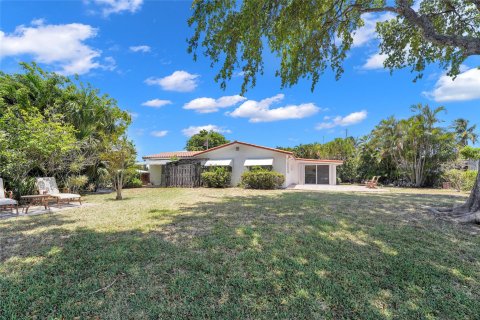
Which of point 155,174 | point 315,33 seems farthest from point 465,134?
point 155,174

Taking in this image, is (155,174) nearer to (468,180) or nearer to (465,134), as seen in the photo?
(468,180)

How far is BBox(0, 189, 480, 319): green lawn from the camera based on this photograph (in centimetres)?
388

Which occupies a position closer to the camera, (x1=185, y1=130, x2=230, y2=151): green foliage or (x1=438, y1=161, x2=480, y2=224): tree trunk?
(x1=438, y1=161, x2=480, y2=224): tree trunk

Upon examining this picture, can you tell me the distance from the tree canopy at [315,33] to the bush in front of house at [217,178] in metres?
14.3

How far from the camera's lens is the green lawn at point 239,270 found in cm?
388

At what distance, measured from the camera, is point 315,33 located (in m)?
13.4

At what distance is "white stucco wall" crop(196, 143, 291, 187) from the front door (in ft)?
25.7

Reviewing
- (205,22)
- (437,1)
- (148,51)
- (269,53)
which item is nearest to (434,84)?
(437,1)

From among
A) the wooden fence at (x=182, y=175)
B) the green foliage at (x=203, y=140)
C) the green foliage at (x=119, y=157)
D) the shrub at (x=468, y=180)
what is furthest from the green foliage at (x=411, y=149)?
the green foliage at (x=203, y=140)

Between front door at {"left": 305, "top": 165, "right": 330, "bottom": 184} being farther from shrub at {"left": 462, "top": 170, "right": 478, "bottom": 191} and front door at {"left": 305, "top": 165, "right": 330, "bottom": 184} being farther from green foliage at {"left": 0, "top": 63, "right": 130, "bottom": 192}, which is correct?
green foliage at {"left": 0, "top": 63, "right": 130, "bottom": 192}

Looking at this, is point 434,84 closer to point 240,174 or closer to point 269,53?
point 269,53

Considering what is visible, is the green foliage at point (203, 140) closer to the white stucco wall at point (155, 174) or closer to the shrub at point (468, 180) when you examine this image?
the white stucco wall at point (155, 174)

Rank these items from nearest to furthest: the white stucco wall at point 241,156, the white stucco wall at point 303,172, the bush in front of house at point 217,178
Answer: the bush in front of house at point 217,178, the white stucco wall at point 241,156, the white stucco wall at point 303,172

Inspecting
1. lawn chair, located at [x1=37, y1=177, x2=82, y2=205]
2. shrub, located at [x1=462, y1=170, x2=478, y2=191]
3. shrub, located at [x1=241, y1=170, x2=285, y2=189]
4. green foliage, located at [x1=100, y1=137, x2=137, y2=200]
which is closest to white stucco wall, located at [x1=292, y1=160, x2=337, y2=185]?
shrub, located at [x1=241, y1=170, x2=285, y2=189]
